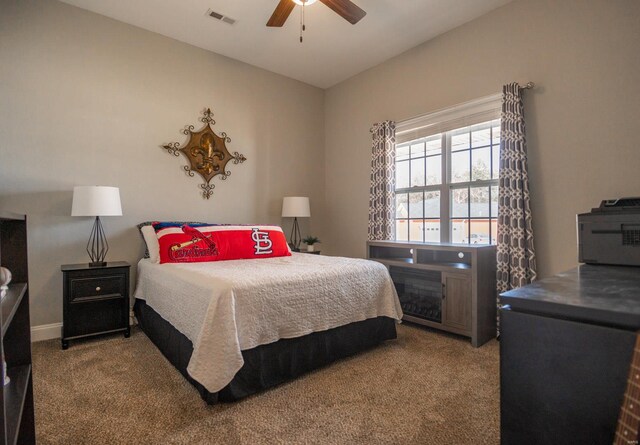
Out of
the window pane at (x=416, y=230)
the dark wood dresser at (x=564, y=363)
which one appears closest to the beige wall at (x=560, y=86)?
the window pane at (x=416, y=230)

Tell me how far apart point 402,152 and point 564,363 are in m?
3.59

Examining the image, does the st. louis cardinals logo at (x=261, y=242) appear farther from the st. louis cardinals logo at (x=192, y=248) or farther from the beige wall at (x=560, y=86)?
the beige wall at (x=560, y=86)

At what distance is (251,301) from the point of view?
1.90 m

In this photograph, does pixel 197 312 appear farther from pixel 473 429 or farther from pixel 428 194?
pixel 428 194

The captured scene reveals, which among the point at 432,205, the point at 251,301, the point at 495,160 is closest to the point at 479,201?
the point at 495,160

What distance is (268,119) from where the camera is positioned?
4.31 meters

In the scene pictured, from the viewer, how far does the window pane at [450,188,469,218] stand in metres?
3.36

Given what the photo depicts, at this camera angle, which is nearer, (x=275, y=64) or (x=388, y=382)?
(x=388, y=382)

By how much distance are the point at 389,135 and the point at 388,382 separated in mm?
2740

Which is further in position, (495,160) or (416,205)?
(416,205)

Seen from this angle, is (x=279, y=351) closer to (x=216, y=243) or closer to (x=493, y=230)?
(x=216, y=243)

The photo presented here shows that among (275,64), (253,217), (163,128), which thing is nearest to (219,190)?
(253,217)

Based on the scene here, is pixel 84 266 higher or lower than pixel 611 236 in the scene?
lower

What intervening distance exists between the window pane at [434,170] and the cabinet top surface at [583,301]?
281 centimetres
